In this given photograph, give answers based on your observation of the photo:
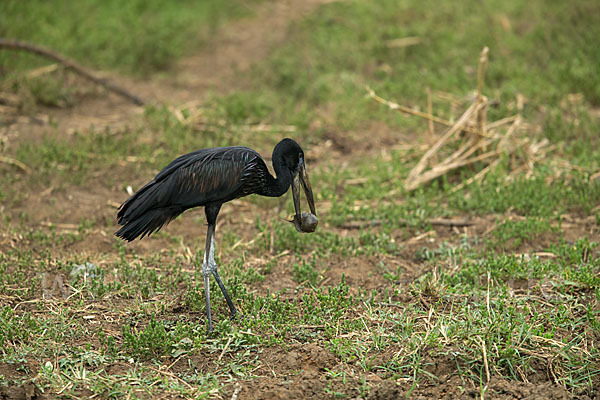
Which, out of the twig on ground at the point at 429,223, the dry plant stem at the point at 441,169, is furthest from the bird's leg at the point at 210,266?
the dry plant stem at the point at 441,169

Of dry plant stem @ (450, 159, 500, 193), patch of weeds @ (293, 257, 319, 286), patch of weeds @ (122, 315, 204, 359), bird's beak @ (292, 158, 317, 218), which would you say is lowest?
patch of weeds @ (293, 257, 319, 286)

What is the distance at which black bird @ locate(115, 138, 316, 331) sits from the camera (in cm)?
495

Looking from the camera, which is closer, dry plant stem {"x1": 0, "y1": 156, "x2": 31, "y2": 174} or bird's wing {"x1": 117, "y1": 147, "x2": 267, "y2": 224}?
bird's wing {"x1": 117, "y1": 147, "x2": 267, "y2": 224}

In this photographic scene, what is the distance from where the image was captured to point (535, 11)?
35.9 feet

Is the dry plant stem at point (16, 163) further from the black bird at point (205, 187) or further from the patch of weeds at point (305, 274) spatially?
the patch of weeds at point (305, 274)

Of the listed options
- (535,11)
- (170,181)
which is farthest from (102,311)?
(535,11)

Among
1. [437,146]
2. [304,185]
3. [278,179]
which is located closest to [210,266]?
[278,179]

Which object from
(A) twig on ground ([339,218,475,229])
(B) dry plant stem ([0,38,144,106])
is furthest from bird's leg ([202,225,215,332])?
(B) dry plant stem ([0,38,144,106])

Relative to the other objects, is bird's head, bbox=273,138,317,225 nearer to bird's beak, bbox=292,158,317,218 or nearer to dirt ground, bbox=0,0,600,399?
bird's beak, bbox=292,158,317,218

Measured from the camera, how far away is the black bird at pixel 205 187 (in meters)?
4.95

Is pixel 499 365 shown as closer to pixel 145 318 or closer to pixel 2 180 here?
pixel 145 318

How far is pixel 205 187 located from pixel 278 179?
0.57m

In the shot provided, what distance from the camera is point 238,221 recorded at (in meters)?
6.79

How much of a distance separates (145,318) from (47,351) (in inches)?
30.4
